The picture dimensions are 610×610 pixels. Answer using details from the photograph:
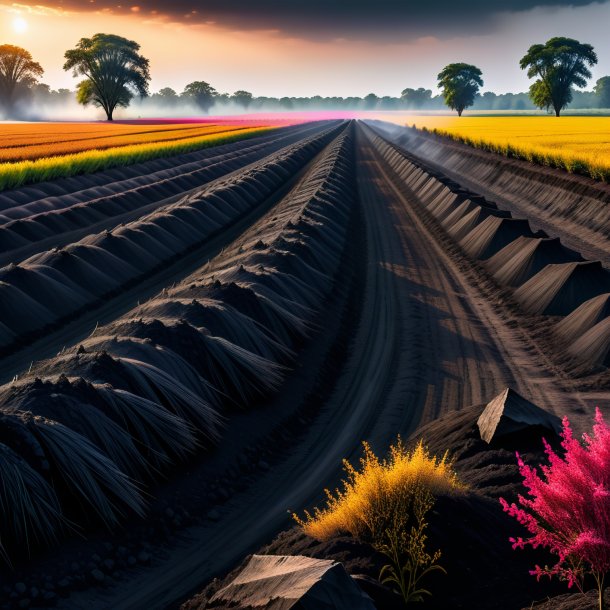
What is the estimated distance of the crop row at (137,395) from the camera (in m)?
7.53

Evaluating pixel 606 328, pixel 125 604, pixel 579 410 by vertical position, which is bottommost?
pixel 125 604

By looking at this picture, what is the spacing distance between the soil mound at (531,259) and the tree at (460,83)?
5061 inches

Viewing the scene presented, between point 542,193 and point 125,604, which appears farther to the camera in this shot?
point 542,193

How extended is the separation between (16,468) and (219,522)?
7.59ft

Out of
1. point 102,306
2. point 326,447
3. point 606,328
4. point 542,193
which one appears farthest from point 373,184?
point 326,447

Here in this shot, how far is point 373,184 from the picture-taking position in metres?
40.0

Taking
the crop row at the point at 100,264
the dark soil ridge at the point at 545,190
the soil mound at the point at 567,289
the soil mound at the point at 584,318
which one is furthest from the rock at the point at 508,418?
the dark soil ridge at the point at 545,190

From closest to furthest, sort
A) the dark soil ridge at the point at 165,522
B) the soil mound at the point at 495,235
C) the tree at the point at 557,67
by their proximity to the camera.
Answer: the dark soil ridge at the point at 165,522
the soil mound at the point at 495,235
the tree at the point at 557,67

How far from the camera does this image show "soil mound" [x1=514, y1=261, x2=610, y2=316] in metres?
15.1

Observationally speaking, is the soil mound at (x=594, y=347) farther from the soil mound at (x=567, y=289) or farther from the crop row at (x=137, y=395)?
the crop row at (x=137, y=395)

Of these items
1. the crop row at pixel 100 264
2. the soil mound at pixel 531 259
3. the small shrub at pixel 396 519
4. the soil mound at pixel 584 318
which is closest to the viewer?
the small shrub at pixel 396 519

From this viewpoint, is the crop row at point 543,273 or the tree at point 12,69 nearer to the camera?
the crop row at point 543,273

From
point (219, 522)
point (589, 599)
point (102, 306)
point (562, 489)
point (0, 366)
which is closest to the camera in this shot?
point (562, 489)

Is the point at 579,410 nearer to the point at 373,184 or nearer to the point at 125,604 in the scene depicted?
the point at 125,604
